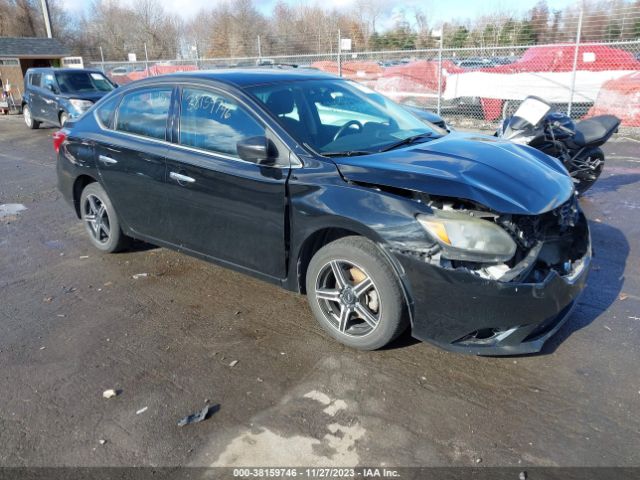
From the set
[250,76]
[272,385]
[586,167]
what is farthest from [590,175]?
[272,385]

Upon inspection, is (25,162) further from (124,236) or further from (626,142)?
(626,142)

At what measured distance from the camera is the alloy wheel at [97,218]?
5.27 m

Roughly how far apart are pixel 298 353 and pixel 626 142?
32.2 feet

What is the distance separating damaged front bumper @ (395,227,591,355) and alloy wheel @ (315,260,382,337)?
0.99 feet

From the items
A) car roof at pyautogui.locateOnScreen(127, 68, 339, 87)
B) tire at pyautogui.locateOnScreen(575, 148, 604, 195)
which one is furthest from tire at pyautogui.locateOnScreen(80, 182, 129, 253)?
tire at pyautogui.locateOnScreen(575, 148, 604, 195)

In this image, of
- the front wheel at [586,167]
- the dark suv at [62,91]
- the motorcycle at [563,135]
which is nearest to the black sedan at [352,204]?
the motorcycle at [563,135]

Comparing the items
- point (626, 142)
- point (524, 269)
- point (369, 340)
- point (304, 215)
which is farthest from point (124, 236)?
point (626, 142)

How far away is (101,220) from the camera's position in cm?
531

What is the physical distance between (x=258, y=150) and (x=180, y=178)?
3.18ft

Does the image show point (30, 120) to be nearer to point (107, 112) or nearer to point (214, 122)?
point (107, 112)

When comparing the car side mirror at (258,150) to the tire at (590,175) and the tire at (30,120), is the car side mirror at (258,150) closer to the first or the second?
the tire at (590,175)

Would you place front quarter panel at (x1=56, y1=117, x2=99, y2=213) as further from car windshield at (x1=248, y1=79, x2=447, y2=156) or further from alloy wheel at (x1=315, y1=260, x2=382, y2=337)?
alloy wheel at (x1=315, y1=260, x2=382, y2=337)

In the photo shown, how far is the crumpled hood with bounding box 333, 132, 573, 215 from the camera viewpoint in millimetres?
3057

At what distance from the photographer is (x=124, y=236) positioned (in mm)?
5211
